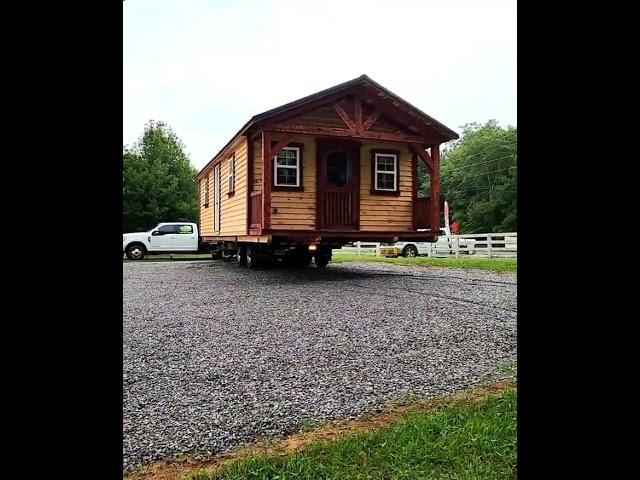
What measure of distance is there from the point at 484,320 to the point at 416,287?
3.29 meters

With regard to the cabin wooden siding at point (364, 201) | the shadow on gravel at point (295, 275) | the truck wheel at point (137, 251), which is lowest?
the shadow on gravel at point (295, 275)

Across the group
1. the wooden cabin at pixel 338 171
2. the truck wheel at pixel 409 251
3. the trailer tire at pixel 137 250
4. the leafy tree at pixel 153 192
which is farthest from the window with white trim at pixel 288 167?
the leafy tree at pixel 153 192

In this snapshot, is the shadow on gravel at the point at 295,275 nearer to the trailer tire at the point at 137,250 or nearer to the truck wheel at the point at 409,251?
the trailer tire at the point at 137,250

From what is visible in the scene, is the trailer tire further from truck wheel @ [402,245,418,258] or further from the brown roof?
truck wheel @ [402,245,418,258]

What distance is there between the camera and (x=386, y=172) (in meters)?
12.4

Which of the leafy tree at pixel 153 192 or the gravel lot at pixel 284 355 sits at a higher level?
the leafy tree at pixel 153 192

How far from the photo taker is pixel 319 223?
38.4ft

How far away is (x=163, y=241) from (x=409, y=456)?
18572 mm

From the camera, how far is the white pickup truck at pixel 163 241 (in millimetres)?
19672

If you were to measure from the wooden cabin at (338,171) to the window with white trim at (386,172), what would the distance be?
0.02m

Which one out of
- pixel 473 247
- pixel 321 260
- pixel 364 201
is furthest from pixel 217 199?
pixel 473 247

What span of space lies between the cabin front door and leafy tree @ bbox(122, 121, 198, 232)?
1612cm

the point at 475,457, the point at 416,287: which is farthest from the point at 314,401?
the point at 416,287
